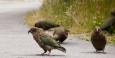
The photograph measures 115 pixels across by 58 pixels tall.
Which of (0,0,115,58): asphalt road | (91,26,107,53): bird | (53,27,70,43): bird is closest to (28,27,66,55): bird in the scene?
(0,0,115,58): asphalt road

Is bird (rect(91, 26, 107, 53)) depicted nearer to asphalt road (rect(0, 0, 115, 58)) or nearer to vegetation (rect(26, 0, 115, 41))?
asphalt road (rect(0, 0, 115, 58))

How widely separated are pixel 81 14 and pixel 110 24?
3.00 metres

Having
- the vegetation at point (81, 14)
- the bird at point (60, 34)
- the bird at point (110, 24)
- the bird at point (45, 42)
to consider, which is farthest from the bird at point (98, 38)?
the vegetation at point (81, 14)

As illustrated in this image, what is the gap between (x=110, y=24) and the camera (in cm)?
2145

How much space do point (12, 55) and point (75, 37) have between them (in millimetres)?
6731

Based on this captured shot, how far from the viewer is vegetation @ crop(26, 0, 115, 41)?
22.8 m

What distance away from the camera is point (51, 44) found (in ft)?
44.6

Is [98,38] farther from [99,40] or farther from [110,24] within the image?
[110,24]

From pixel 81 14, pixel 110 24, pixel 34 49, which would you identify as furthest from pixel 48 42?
pixel 81 14

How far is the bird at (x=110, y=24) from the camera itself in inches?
838

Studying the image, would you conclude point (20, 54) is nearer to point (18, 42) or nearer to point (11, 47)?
point (11, 47)

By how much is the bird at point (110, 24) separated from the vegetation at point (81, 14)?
0.84 metres

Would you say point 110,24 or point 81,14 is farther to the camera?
point 81,14

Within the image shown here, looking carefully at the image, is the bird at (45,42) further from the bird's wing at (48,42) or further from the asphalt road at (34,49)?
the asphalt road at (34,49)
